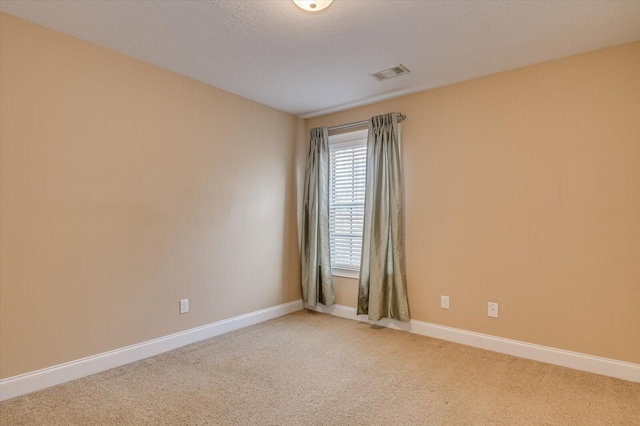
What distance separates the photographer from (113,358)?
2656mm

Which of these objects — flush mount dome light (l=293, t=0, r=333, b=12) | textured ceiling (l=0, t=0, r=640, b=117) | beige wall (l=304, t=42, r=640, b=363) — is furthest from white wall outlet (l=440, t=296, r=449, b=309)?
flush mount dome light (l=293, t=0, r=333, b=12)

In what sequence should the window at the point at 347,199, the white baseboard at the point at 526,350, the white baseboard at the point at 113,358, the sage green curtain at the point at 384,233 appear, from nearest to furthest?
the white baseboard at the point at 113,358, the white baseboard at the point at 526,350, the sage green curtain at the point at 384,233, the window at the point at 347,199

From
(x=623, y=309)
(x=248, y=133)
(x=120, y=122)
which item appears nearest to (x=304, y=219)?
(x=248, y=133)

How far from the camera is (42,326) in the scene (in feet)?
7.70

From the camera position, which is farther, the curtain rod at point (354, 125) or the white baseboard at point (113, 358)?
the curtain rod at point (354, 125)

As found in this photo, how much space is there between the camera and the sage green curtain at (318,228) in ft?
13.4

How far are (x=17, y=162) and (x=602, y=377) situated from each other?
4323 mm

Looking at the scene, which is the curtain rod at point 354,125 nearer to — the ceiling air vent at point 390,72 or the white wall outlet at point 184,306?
the ceiling air vent at point 390,72

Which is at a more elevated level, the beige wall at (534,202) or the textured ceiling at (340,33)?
the textured ceiling at (340,33)

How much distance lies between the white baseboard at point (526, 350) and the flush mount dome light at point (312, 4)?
288cm

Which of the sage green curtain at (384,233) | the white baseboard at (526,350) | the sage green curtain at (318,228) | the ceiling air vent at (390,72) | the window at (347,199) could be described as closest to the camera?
the white baseboard at (526,350)

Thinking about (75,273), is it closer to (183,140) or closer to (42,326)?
(42,326)

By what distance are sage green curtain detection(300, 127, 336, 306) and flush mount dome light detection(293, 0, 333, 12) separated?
2094 mm

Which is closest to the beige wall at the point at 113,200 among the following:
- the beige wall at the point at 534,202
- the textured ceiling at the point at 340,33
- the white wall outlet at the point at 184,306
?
the white wall outlet at the point at 184,306
